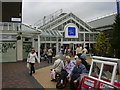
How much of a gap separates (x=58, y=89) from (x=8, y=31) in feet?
42.0

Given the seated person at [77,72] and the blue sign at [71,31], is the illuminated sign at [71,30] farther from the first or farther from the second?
the seated person at [77,72]

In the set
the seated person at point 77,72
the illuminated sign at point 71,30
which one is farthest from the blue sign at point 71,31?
the seated person at point 77,72

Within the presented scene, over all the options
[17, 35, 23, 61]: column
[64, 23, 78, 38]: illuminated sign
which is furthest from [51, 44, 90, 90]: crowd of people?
[64, 23, 78, 38]: illuminated sign

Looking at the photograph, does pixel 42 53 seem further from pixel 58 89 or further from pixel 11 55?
pixel 58 89

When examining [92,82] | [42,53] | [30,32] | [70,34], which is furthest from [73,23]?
[92,82]

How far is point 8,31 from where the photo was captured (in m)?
17.7

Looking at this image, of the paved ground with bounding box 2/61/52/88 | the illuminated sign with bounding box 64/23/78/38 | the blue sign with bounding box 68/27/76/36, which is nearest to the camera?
the paved ground with bounding box 2/61/52/88

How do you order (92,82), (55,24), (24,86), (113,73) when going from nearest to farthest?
1. (113,73)
2. (92,82)
3. (24,86)
4. (55,24)

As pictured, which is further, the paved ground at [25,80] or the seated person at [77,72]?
the paved ground at [25,80]

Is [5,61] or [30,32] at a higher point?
[30,32]

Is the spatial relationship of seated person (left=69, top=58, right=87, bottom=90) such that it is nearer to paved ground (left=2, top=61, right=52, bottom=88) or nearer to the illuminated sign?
paved ground (left=2, top=61, right=52, bottom=88)

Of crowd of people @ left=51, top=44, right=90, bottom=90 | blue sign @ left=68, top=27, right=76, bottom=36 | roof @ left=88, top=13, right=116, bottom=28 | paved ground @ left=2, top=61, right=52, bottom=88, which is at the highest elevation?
roof @ left=88, top=13, right=116, bottom=28

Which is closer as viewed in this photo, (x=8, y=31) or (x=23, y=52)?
(x=8, y=31)

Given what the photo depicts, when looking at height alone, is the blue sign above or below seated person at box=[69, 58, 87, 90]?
above
